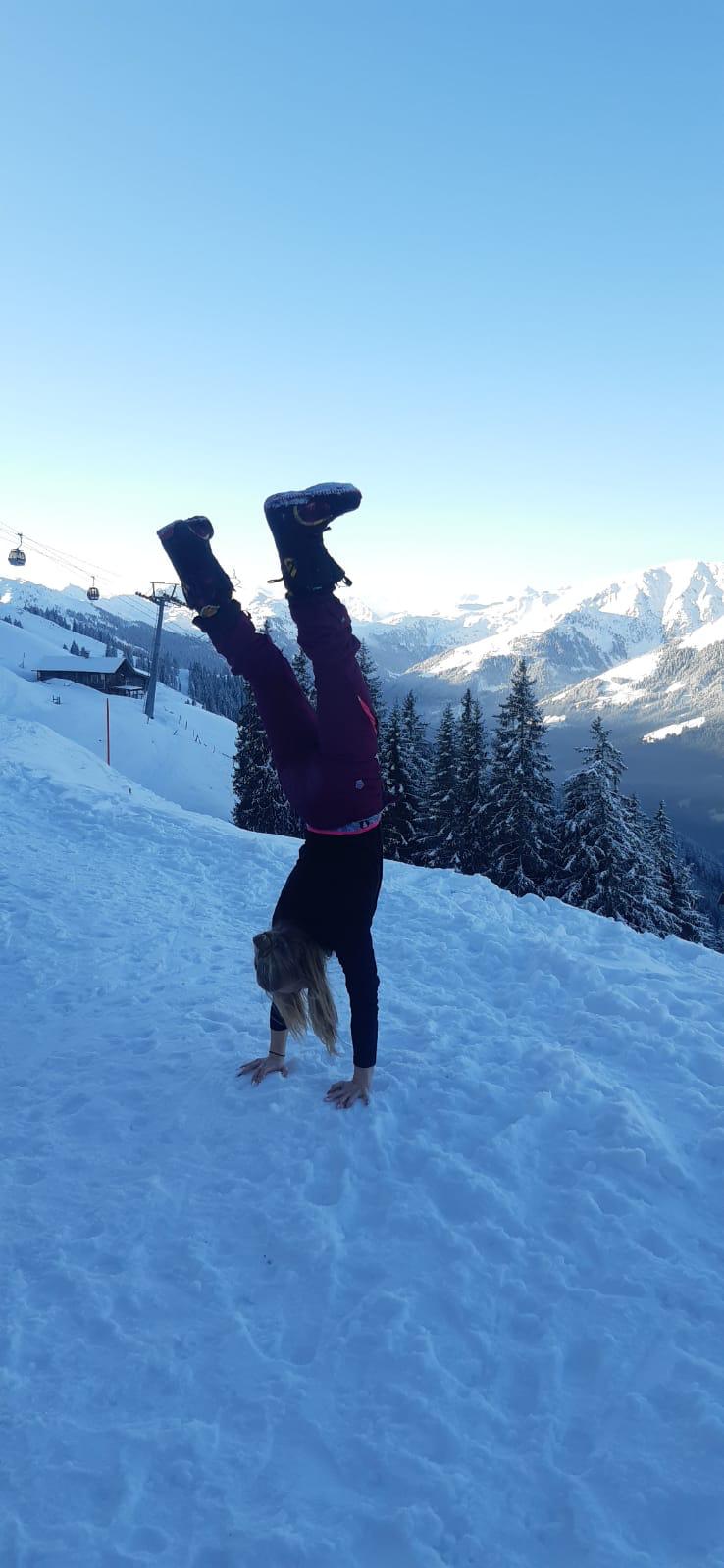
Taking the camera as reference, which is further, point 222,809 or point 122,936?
point 222,809

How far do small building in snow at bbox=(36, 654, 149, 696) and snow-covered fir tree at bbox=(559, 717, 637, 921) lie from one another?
57190 mm

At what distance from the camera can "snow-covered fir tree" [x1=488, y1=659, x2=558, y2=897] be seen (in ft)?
92.8

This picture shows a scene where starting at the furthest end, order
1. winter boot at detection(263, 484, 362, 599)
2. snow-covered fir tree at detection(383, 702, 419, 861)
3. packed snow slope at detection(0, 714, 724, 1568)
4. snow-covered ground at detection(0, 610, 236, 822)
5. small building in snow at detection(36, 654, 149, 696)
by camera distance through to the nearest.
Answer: small building in snow at detection(36, 654, 149, 696)
snow-covered ground at detection(0, 610, 236, 822)
snow-covered fir tree at detection(383, 702, 419, 861)
winter boot at detection(263, 484, 362, 599)
packed snow slope at detection(0, 714, 724, 1568)

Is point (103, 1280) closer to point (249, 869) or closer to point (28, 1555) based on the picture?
point (28, 1555)

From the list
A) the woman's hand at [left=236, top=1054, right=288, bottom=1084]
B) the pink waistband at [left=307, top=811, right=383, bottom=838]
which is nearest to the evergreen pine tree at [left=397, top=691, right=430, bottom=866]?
the woman's hand at [left=236, top=1054, right=288, bottom=1084]

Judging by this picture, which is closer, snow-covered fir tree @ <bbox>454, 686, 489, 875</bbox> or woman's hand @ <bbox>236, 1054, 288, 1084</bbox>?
woman's hand @ <bbox>236, 1054, 288, 1084</bbox>

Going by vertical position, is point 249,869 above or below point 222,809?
above

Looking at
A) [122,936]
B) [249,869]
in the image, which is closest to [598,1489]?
[122,936]

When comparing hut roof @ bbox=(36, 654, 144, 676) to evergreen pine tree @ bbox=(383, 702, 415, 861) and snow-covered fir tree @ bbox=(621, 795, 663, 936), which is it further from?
snow-covered fir tree @ bbox=(621, 795, 663, 936)

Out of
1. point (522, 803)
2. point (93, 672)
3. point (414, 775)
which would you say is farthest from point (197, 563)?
point (93, 672)

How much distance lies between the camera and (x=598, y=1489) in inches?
96.0

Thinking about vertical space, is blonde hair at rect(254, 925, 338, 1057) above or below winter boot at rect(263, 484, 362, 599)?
below

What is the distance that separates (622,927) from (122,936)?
5.57 m

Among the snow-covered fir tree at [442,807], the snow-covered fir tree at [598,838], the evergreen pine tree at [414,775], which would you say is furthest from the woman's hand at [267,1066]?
the evergreen pine tree at [414,775]
